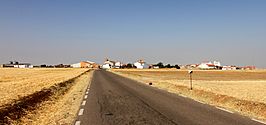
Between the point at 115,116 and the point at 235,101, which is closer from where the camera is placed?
the point at 115,116

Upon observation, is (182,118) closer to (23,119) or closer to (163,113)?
(163,113)

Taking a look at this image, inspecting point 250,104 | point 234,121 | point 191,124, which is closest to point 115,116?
point 191,124

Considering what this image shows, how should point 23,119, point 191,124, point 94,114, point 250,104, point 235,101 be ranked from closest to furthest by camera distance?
point 191,124 < point 23,119 < point 94,114 < point 250,104 < point 235,101

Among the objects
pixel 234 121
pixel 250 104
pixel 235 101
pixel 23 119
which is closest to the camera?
pixel 234 121

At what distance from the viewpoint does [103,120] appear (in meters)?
10.5

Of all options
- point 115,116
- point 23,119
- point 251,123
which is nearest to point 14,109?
point 23,119

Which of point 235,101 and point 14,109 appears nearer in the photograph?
point 14,109

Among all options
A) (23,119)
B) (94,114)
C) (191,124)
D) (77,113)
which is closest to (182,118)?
(191,124)

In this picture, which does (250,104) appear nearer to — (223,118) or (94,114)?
(223,118)

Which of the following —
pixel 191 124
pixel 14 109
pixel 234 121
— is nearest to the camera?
pixel 191 124

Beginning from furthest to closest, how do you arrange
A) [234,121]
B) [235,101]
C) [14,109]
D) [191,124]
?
1. [235,101]
2. [14,109]
3. [234,121]
4. [191,124]

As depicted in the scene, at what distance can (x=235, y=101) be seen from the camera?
1645 cm

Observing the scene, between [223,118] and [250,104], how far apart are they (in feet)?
15.1

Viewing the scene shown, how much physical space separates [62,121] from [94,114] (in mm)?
1819
